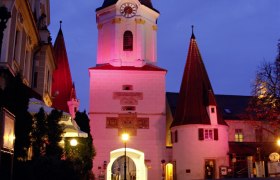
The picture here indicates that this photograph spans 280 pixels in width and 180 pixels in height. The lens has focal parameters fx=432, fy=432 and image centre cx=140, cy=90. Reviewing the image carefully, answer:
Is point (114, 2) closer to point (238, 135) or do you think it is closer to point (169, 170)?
point (169, 170)

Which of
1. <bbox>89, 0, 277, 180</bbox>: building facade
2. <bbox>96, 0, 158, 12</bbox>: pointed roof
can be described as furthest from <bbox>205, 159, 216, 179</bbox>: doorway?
<bbox>96, 0, 158, 12</bbox>: pointed roof

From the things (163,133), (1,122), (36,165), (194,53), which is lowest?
(36,165)

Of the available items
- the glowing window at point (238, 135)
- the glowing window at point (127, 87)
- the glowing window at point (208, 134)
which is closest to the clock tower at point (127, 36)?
the glowing window at point (127, 87)

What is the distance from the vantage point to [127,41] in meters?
44.6

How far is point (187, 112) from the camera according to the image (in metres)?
41.9

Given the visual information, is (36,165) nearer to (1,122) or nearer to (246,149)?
(1,122)

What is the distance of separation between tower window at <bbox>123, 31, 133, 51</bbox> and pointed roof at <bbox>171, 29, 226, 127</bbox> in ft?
20.9

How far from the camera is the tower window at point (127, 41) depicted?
44469 millimetres

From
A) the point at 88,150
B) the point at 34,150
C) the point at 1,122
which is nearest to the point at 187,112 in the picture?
the point at 88,150

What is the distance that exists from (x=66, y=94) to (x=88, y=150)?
63.9ft

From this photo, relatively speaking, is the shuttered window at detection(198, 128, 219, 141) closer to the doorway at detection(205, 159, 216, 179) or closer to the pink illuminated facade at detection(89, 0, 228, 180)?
the pink illuminated facade at detection(89, 0, 228, 180)

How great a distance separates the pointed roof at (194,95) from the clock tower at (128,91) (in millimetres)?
2116

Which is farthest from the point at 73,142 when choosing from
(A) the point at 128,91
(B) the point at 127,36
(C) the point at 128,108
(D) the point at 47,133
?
(B) the point at 127,36

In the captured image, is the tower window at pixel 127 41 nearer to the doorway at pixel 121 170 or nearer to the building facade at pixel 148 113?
the building facade at pixel 148 113
